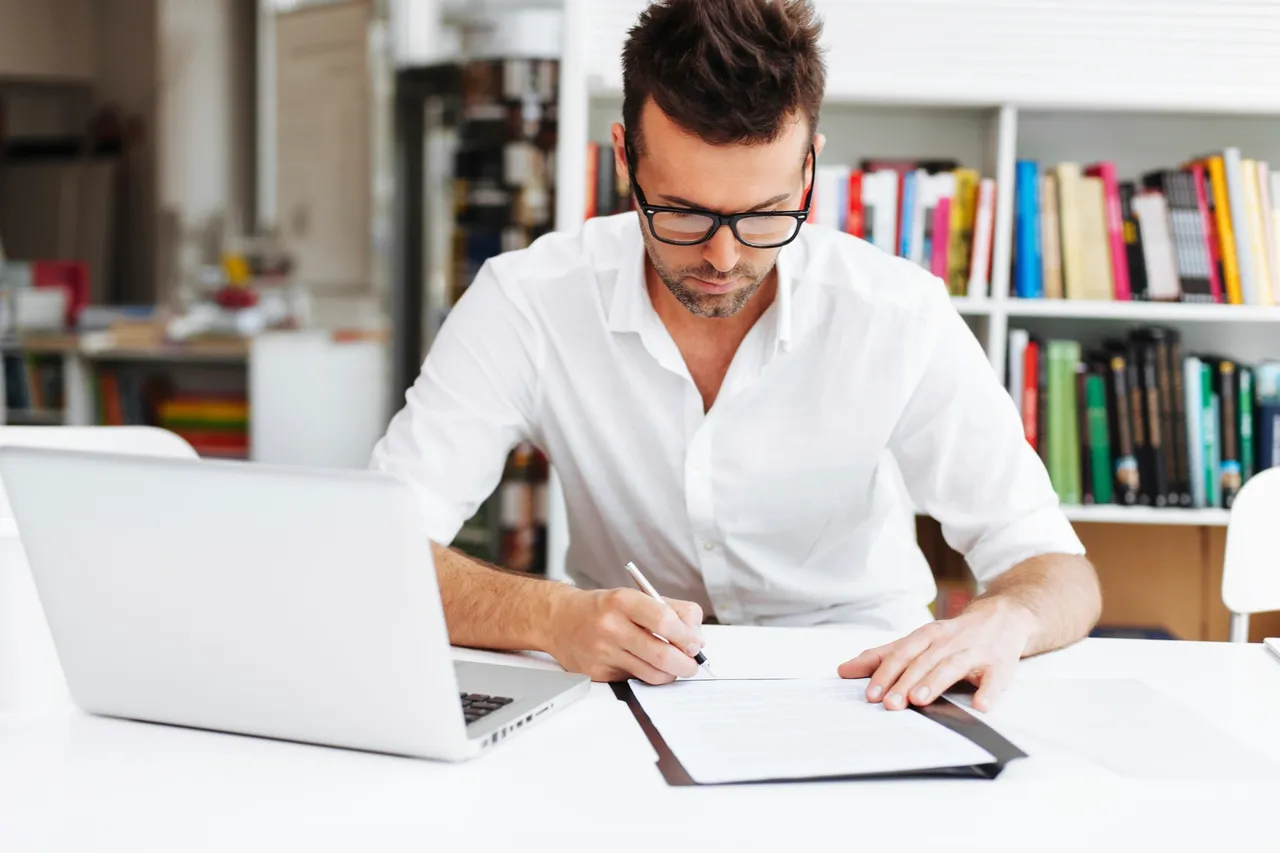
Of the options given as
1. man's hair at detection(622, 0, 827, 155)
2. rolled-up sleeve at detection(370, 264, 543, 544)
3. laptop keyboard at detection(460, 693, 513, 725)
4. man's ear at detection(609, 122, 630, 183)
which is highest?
man's hair at detection(622, 0, 827, 155)

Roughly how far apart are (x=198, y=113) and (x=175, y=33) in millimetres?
391

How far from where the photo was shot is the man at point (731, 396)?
4.66ft

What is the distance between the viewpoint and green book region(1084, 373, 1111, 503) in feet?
8.50

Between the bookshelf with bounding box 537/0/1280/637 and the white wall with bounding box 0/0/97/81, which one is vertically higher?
the white wall with bounding box 0/0/97/81

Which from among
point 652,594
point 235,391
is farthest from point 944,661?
point 235,391

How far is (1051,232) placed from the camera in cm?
262

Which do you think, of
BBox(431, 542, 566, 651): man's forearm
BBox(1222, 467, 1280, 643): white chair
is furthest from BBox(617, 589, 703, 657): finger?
BBox(1222, 467, 1280, 643): white chair

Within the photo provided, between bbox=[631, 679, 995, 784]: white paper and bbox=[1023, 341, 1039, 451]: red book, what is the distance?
1.63 meters

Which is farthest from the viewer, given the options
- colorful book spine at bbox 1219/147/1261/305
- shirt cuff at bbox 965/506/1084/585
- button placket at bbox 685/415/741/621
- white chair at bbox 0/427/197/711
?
colorful book spine at bbox 1219/147/1261/305

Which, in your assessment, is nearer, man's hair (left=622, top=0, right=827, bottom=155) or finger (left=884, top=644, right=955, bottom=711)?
finger (left=884, top=644, right=955, bottom=711)

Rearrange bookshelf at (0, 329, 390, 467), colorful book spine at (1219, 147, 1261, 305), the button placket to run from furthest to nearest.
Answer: bookshelf at (0, 329, 390, 467), colorful book spine at (1219, 147, 1261, 305), the button placket

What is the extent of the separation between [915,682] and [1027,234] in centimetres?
176

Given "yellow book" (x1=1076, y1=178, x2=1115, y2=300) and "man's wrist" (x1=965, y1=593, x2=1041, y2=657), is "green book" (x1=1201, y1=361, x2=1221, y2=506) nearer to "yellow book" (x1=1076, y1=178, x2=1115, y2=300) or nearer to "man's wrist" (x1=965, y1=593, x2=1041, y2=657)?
"yellow book" (x1=1076, y1=178, x2=1115, y2=300)

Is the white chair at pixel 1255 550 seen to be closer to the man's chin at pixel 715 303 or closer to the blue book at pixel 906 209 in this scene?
the man's chin at pixel 715 303
